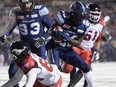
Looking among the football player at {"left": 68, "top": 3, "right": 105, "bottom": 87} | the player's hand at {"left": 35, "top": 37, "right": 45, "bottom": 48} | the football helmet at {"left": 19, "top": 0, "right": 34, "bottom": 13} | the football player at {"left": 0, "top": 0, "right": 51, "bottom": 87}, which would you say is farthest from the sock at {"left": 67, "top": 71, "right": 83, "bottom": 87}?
the football helmet at {"left": 19, "top": 0, "right": 34, "bottom": 13}

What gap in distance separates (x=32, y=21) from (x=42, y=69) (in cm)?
175

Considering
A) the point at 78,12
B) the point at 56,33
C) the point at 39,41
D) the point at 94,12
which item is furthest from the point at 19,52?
the point at 94,12

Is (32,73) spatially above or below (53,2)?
above

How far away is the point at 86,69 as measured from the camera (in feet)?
25.3

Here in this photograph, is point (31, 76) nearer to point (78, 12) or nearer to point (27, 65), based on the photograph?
point (27, 65)

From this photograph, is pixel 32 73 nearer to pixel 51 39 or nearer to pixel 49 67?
pixel 49 67

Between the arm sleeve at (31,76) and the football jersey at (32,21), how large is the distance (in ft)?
5.91

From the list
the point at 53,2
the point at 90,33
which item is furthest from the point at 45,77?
the point at 53,2

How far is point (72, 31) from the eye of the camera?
7.71 meters

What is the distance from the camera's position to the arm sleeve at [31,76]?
5.43 metres

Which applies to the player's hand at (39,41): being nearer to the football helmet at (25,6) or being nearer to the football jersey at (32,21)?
the football jersey at (32,21)

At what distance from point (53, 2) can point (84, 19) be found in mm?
16234

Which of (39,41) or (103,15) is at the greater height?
(39,41)

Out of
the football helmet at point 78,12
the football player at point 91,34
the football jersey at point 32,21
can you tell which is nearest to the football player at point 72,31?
the football helmet at point 78,12
